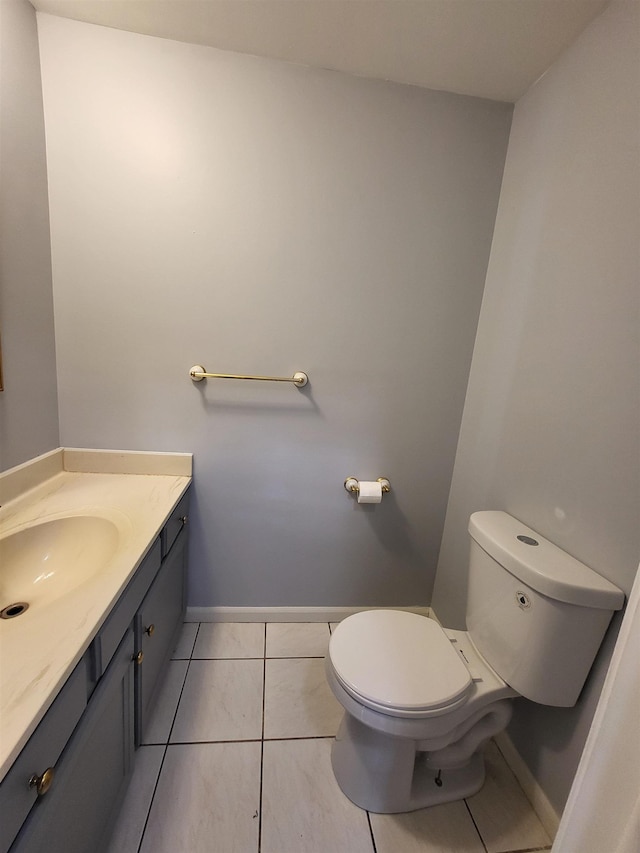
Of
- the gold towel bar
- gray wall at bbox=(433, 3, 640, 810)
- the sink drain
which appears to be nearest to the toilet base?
gray wall at bbox=(433, 3, 640, 810)

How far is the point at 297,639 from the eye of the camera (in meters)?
1.63

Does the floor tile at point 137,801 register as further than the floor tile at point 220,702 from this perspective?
No

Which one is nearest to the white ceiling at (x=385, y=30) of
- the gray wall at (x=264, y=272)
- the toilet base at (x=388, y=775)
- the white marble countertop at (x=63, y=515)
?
the gray wall at (x=264, y=272)

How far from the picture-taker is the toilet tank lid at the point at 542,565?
0.85 meters

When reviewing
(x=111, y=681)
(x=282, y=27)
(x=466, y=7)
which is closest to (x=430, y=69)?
(x=466, y=7)

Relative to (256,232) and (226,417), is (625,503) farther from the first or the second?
(256,232)

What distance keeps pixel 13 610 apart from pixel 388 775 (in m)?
1.16

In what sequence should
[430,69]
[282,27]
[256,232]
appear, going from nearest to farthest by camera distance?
1. [282,27]
2. [430,69]
3. [256,232]

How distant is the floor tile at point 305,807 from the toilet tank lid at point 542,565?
896 mm

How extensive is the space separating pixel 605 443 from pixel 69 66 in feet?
6.68

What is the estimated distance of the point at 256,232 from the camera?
130 cm

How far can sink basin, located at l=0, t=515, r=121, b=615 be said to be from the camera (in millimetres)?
941

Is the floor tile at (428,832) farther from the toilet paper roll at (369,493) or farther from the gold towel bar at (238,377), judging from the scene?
the gold towel bar at (238,377)

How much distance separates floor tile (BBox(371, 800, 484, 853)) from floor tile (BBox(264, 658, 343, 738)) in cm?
29
